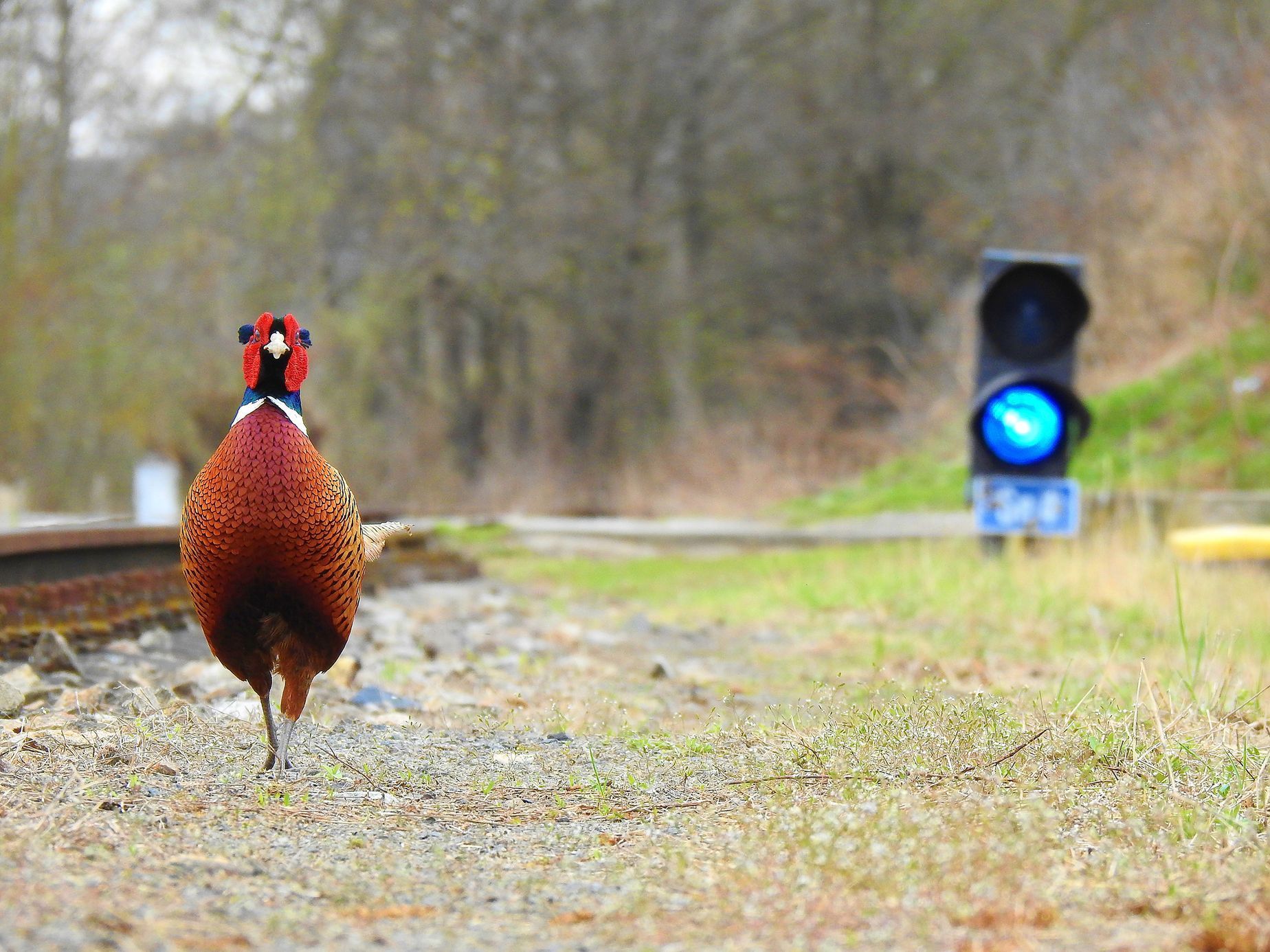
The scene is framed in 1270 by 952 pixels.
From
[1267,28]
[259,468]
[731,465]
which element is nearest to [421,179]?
[731,465]

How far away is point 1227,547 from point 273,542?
23.6 feet

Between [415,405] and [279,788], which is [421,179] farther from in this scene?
[279,788]

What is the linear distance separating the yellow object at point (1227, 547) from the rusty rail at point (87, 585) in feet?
19.2

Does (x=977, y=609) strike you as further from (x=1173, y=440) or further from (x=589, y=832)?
(x=1173, y=440)

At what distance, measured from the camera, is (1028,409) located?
828 cm

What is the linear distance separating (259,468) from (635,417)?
25327mm

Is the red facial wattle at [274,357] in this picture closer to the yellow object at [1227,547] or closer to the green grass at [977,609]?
the green grass at [977,609]

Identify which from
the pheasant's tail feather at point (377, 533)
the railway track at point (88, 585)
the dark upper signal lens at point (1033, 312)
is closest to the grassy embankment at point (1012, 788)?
the pheasant's tail feather at point (377, 533)

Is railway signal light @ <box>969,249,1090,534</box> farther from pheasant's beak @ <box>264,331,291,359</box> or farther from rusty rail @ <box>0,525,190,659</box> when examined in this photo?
pheasant's beak @ <box>264,331,291,359</box>

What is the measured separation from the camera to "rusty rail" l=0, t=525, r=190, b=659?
5.36 meters

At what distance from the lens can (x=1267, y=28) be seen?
1922cm

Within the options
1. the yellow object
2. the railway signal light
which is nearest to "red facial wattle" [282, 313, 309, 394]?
the railway signal light

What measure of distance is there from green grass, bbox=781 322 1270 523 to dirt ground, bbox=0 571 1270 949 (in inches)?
328

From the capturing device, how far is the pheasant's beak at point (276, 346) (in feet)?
11.0
